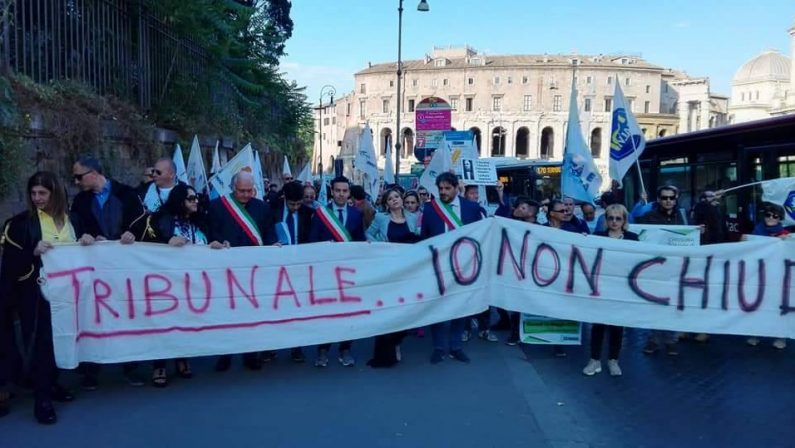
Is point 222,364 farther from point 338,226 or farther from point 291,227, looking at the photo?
point 338,226

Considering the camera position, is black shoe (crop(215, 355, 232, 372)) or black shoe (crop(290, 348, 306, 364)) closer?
black shoe (crop(215, 355, 232, 372))

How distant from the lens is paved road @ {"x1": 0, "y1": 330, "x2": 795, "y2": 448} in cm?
454

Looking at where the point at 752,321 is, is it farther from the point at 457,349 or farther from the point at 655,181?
the point at 655,181

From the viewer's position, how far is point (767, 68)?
97.4 meters

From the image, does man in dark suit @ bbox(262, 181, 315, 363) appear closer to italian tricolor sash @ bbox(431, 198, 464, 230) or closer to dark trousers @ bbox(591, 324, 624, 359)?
italian tricolor sash @ bbox(431, 198, 464, 230)

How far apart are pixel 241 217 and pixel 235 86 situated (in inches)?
475

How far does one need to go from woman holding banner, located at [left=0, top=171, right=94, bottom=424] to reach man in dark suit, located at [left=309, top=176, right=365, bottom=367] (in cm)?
221

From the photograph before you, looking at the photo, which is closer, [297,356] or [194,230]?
[194,230]

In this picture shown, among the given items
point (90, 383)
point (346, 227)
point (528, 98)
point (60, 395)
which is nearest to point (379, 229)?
point (346, 227)

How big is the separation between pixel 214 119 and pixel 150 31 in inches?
113

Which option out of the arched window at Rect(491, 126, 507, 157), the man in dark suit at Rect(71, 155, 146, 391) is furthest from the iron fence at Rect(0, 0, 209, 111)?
the arched window at Rect(491, 126, 507, 157)

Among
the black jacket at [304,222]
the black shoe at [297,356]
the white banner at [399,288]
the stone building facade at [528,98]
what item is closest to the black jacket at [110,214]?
the white banner at [399,288]

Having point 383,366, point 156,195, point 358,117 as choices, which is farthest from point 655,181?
point 358,117

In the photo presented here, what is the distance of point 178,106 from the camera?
13234 millimetres
